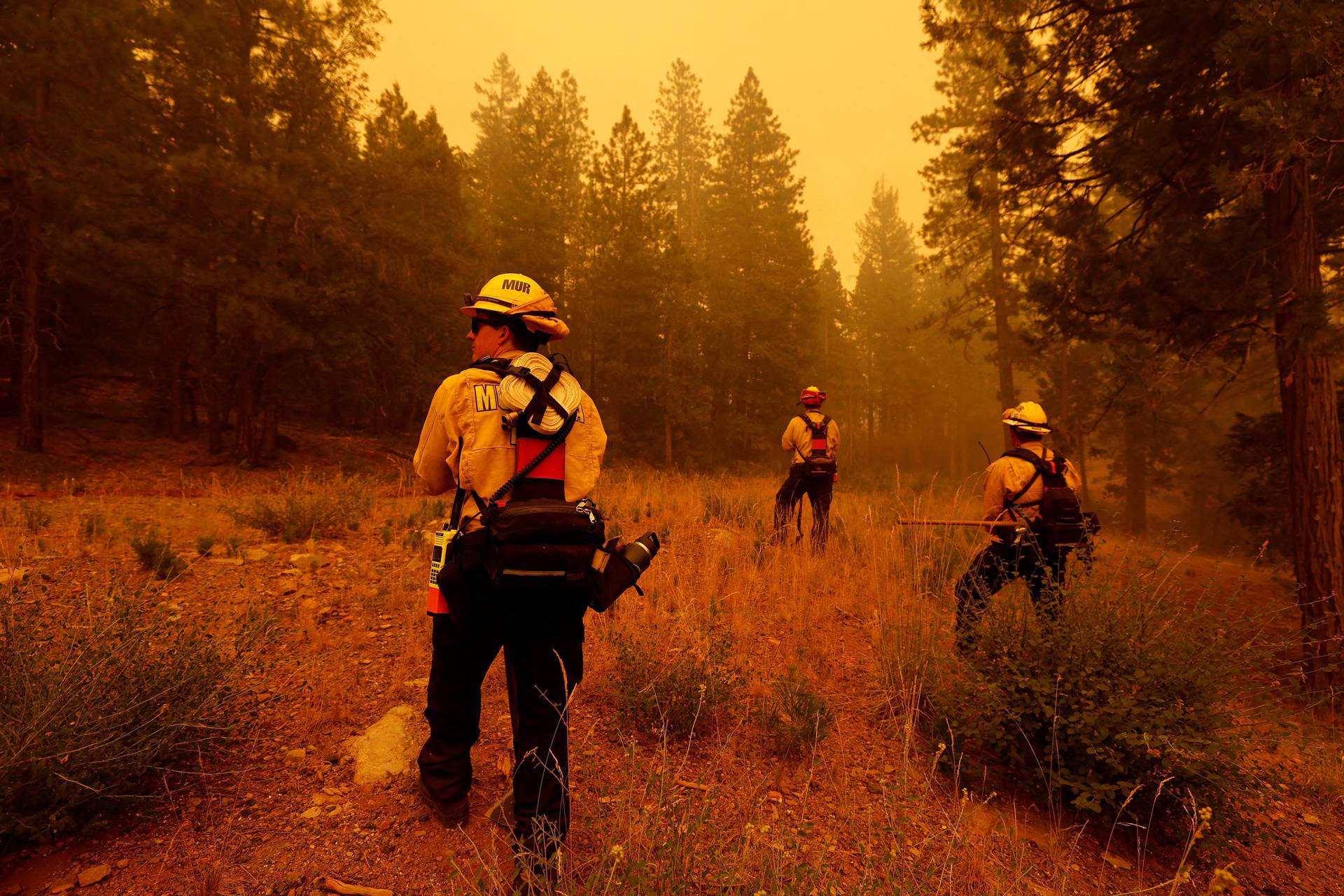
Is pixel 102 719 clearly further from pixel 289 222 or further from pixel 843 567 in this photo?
pixel 289 222

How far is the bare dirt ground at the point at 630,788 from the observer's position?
7.33 feet

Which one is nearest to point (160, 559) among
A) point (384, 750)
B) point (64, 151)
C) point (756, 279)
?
point (384, 750)

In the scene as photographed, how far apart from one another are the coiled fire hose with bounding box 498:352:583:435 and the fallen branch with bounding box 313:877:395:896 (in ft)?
6.11

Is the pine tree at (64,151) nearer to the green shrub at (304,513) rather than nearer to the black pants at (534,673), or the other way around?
the green shrub at (304,513)

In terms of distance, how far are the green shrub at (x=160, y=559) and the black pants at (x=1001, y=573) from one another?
6287 mm

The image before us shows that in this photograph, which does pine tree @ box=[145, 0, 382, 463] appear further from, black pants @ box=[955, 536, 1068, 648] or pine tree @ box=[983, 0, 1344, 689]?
black pants @ box=[955, 536, 1068, 648]

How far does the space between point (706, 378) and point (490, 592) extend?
25.3 m

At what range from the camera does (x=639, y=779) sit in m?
3.13

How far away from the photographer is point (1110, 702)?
115 inches

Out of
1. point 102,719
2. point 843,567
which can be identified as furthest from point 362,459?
point 102,719

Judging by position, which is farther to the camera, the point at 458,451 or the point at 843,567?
the point at 843,567

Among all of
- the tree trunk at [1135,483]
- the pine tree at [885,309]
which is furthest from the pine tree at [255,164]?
the pine tree at [885,309]

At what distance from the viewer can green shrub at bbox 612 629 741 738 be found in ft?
11.5

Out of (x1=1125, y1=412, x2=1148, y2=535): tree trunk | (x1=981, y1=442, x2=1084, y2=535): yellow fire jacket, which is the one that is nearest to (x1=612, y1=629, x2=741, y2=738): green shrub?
(x1=981, y1=442, x2=1084, y2=535): yellow fire jacket
